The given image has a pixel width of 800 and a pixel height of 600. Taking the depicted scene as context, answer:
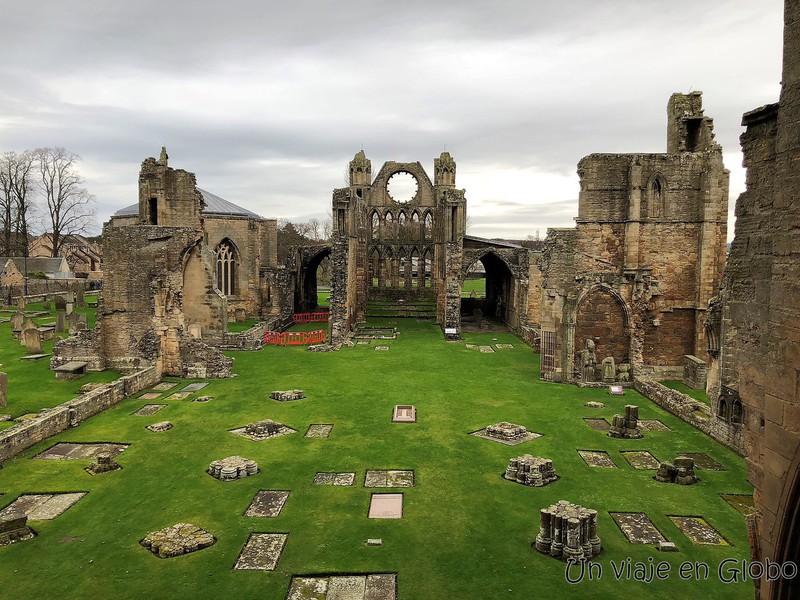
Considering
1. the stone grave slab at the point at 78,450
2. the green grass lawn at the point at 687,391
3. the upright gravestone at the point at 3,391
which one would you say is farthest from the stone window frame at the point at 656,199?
the upright gravestone at the point at 3,391

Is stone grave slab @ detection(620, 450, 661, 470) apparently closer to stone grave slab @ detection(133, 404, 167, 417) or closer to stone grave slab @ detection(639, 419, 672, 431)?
stone grave slab @ detection(639, 419, 672, 431)

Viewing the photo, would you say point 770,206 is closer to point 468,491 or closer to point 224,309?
point 468,491

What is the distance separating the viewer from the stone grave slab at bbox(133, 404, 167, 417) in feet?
46.4

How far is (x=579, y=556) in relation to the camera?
7.54 metres

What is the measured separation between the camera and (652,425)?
13625mm

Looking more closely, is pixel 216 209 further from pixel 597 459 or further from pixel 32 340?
pixel 597 459

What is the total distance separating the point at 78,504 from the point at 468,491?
21.7 ft

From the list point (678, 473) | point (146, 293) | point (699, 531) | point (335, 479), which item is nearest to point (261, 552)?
point (335, 479)

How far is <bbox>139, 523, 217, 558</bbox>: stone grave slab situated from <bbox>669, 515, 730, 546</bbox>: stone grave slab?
23.2ft

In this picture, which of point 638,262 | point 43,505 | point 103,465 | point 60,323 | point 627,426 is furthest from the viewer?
point 60,323

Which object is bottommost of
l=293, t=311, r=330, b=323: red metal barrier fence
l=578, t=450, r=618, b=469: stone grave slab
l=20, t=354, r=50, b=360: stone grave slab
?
l=578, t=450, r=618, b=469: stone grave slab

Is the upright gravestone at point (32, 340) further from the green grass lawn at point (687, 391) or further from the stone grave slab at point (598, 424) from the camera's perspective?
the green grass lawn at point (687, 391)

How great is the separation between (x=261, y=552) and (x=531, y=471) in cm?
500

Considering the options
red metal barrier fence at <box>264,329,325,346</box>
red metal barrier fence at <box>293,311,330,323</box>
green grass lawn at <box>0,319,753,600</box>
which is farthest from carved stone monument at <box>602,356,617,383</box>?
red metal barrier fence at <box>293,311,330,323</box>
